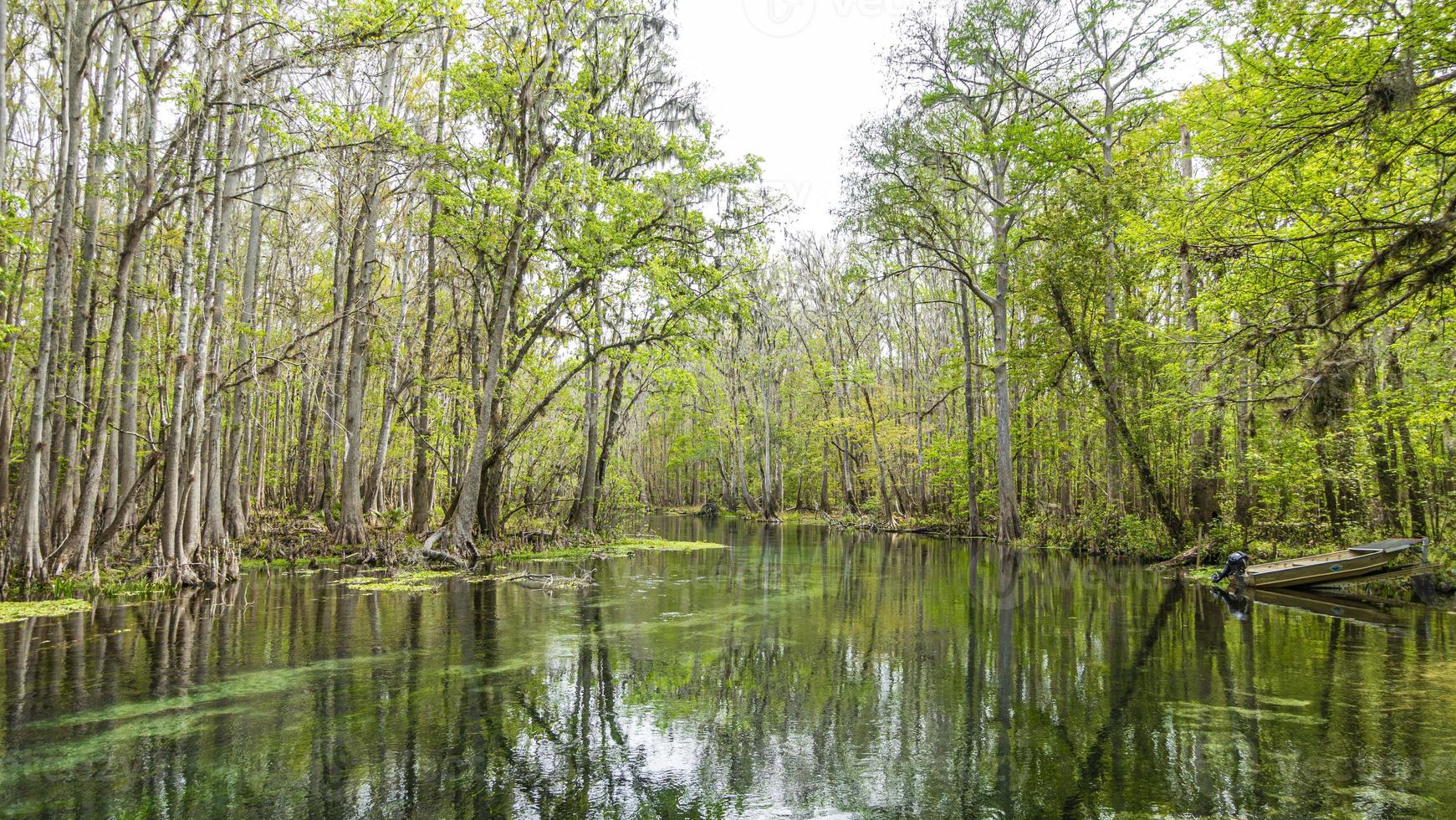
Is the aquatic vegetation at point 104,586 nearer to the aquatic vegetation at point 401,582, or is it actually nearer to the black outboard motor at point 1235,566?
the aquatic vegetation at point 401,582

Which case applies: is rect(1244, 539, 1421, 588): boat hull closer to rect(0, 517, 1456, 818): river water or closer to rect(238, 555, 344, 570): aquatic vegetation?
rect(0, 517, 1456, 818): river water

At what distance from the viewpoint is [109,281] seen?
12156 mm

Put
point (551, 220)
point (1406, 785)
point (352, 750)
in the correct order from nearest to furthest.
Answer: point (1406, 785)
point (352, 750)
point (551, 220)

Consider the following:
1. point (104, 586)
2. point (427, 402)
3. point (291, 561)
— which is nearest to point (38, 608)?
point (104, 586)

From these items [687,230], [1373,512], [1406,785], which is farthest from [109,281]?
[1373,512]

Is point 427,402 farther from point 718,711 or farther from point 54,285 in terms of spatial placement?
point 718,711

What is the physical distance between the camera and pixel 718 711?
227 inches

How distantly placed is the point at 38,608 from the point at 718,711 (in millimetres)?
9376

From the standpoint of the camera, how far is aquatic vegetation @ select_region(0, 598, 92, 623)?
881cm

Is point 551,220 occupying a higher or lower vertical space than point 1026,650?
higher

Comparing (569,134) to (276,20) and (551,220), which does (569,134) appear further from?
(276,20)

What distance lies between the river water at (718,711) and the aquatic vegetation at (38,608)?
32 centimetres

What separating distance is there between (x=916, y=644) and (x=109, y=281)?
46.0ft

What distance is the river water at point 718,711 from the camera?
4.14 meters
